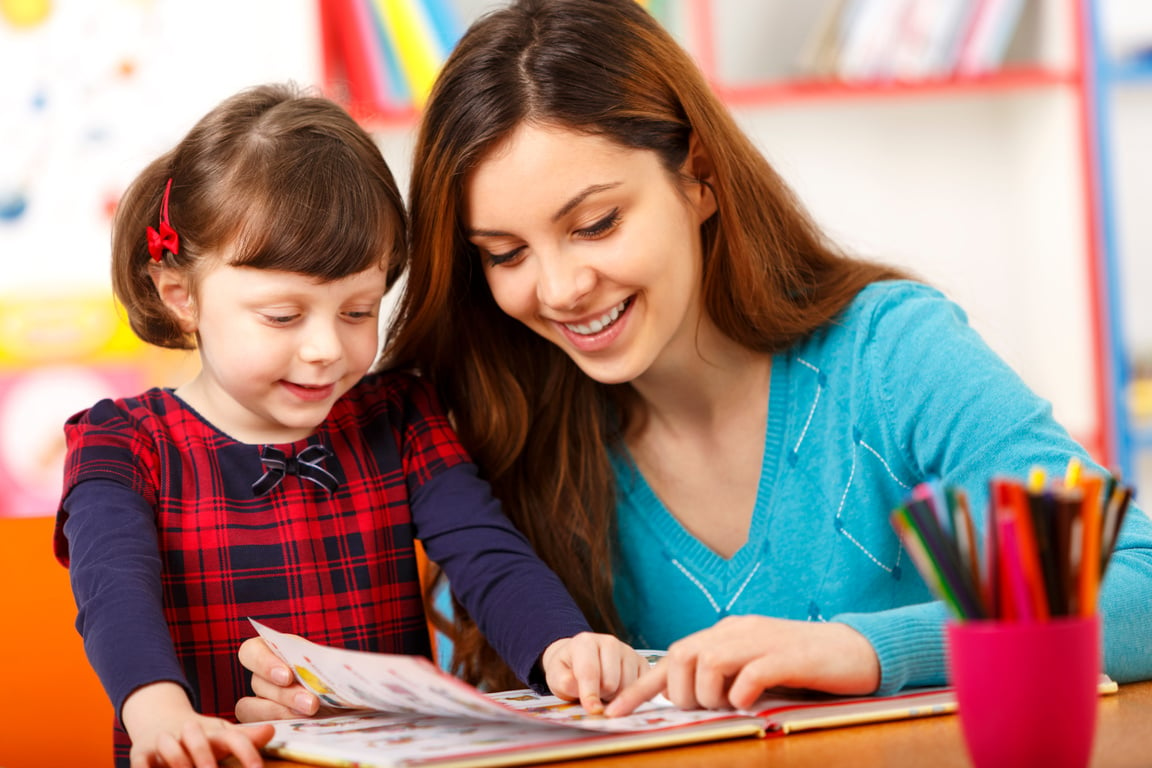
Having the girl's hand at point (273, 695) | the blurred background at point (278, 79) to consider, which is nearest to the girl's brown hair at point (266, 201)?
the girl's hand at point (273, 695)

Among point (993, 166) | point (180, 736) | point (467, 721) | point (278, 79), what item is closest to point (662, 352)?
point (467, 721)

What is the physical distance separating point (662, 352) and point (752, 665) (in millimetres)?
601

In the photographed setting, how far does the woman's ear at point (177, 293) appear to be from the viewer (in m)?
1.20

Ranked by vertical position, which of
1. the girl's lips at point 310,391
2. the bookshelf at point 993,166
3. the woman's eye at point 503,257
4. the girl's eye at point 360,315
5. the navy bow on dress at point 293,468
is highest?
the bookshelf at point 993,166

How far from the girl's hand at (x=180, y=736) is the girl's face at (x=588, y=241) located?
1.68 feet

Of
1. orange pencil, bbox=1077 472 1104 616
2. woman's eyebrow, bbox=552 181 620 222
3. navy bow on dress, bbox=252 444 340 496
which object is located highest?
woman's eyebrow, bbox=552 181 620 222

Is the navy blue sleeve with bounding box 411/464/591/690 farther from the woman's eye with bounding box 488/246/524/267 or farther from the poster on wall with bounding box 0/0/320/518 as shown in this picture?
the poster on wall with bounding box 0/0/320/518

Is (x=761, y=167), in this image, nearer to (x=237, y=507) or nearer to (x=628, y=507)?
(x=628, y=507)

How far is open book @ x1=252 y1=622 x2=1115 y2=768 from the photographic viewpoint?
74cm

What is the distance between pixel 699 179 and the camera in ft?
4.27

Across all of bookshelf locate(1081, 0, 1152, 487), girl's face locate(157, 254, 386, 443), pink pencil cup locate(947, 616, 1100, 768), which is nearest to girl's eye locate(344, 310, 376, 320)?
girl's face locate(157, 254, 386, 443)

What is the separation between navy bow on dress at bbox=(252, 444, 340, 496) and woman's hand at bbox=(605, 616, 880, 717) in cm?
45

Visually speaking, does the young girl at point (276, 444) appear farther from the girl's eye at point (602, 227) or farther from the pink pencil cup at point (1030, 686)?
the pink pencil cup at point (1030, 686)

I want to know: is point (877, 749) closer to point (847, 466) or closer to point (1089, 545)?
point (1089, 545)
